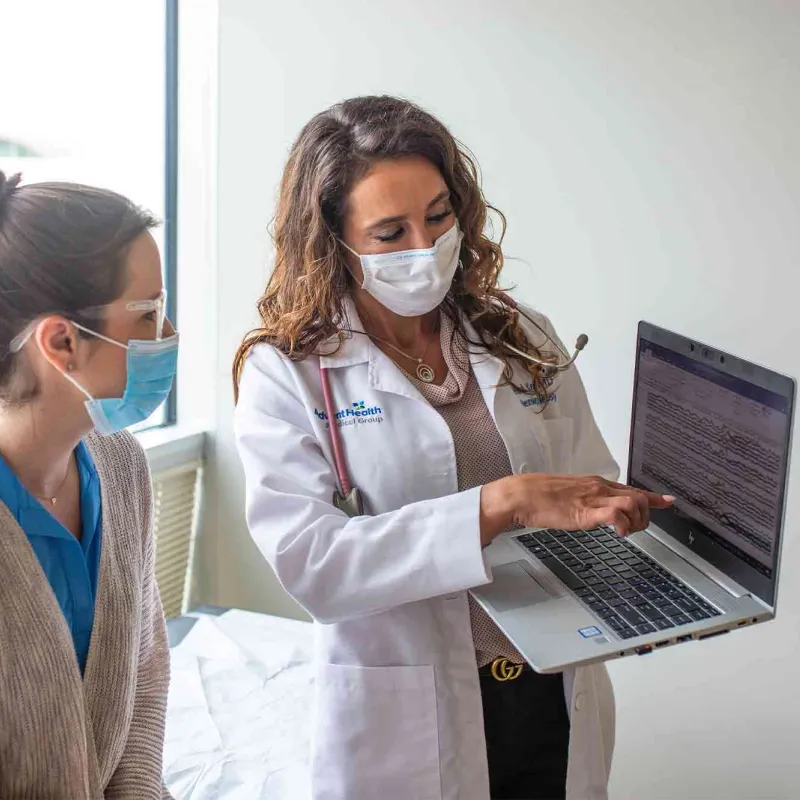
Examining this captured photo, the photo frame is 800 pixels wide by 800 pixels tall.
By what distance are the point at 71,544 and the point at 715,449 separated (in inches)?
31.2

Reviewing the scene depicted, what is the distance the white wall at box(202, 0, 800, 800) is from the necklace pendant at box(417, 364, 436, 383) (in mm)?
954

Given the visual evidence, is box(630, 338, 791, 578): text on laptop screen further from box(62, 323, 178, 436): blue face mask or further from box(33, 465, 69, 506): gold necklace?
box(33, 465, 69, 506): gold necklace

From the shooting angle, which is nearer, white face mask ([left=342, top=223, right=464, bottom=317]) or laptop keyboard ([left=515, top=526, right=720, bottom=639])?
laptop keyboard ([left=515, top=526, right=720, bottom=639])

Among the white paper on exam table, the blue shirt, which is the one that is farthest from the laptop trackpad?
the white paper on exam table

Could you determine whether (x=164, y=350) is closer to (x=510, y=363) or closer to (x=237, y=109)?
(x=510, y=363)

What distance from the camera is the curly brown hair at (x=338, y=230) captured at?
1.35 meters

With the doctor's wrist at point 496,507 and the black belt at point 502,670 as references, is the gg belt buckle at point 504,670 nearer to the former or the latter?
the black belt at point 502,670

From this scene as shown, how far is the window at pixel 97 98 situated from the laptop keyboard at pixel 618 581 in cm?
171

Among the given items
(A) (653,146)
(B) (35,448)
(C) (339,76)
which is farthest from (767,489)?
(C) (339,76)

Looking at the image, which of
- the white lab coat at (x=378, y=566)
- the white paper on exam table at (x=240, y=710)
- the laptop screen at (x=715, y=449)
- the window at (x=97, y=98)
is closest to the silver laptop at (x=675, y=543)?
the laptop screen at (x=715, y=449)

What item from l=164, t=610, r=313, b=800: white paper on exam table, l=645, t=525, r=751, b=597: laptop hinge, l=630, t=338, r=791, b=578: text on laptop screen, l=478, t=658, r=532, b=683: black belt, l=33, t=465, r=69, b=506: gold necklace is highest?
l=630, t=338, r=791, b=578: text on laptop screen

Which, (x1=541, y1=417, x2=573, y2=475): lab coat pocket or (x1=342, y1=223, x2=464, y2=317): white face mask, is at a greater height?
(x1=342, y1=223, x2=464, y2=317): white face mask

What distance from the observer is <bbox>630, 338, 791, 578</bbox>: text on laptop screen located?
1.12m

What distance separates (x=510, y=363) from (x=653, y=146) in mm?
968
